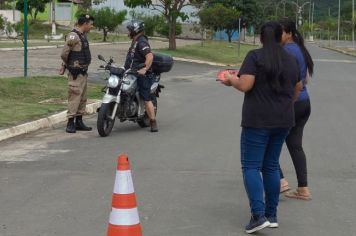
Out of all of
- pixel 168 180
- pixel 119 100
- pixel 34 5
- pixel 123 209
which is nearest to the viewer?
pixel 123 209

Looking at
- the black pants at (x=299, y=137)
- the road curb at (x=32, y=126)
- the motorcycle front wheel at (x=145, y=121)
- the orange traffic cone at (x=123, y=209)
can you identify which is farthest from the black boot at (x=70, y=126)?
the orange traffic cone at (x=123, y=209)

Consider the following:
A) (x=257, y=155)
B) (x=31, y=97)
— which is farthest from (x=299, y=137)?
(x=31, y=97)

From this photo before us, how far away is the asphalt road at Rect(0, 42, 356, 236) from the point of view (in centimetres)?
578

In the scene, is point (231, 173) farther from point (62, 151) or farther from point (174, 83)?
point (174, 83)

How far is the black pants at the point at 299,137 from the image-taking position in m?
6.55

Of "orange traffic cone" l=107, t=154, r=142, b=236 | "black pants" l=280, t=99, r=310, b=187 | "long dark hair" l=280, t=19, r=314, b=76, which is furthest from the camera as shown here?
"black pants" l=280, t=99, r=310, b=187

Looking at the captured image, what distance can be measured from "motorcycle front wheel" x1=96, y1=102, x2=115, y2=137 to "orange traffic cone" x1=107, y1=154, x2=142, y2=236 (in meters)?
5.77

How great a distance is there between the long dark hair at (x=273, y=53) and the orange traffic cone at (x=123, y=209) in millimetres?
1432

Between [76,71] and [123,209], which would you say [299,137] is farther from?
[76,71]

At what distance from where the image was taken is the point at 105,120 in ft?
34.8

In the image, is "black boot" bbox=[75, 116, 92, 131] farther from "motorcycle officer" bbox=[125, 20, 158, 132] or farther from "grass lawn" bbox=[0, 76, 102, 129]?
"motorcycle officer" bbox=[125, 20, 158, 132]

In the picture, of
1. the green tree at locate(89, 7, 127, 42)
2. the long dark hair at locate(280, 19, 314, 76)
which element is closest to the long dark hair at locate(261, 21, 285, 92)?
the long dark hair at locate(280, 19, 314, 76)

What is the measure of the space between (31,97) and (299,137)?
9.33 metres

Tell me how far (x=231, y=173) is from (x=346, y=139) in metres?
3.48
